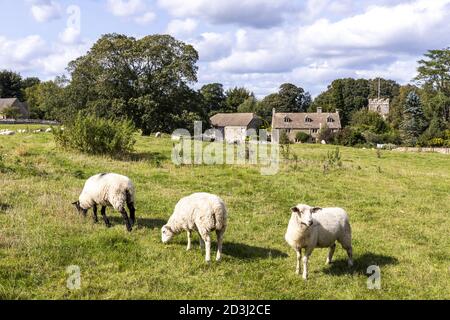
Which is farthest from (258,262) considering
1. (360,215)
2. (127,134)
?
(127,134)

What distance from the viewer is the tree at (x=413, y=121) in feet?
259

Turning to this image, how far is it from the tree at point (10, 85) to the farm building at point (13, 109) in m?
14.5

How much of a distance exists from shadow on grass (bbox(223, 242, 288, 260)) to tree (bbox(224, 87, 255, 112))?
112044 millimetres

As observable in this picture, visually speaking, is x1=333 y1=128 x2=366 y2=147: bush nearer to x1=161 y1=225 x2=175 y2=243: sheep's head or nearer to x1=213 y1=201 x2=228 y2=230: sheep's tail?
x1=161 y1=225 x2=175 y2=243: sheep's head

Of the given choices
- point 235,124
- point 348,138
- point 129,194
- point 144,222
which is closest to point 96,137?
point 144,222

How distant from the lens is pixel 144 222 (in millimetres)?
13609

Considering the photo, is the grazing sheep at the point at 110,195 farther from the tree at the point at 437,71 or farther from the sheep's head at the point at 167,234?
the tree at the point at 437,71

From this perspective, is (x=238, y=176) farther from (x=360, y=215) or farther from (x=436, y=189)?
(x=436, y=189)

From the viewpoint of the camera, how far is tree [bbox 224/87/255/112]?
12338 cm

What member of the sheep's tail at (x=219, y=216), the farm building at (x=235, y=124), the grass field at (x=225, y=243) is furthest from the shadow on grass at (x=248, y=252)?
the farm building at (x=235, y=124)

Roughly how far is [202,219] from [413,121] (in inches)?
3023

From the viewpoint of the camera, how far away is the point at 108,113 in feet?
159

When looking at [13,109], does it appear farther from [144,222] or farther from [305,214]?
[305,214]

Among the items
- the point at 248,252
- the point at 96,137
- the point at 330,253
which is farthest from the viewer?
the point at 96,137
